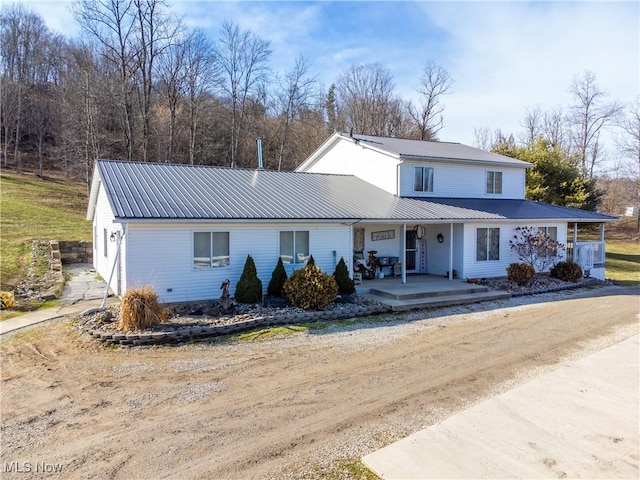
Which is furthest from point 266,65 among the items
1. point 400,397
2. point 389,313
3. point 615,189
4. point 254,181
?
point 615,189

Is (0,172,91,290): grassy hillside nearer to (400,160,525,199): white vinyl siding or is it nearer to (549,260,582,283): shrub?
(400,160,525,199): white vinyl siding

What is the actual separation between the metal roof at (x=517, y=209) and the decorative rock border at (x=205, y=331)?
8260mm

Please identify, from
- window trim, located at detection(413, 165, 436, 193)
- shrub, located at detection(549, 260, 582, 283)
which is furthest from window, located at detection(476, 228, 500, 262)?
window trim, located at detection(413, 165, 436, 193)

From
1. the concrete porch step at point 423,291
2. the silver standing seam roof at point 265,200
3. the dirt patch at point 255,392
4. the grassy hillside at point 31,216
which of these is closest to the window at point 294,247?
the silver standing seam roof at point 265,200

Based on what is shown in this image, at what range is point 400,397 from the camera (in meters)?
6.07

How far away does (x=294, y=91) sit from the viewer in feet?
109

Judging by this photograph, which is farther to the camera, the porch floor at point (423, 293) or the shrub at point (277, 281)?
the porch floor at point (423, 293)

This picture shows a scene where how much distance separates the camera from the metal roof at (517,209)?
16.9 metres

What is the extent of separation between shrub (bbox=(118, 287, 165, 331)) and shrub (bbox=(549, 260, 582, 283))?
1534cm

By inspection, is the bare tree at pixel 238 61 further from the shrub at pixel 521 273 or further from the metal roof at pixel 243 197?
the shrub at pixel 521 273

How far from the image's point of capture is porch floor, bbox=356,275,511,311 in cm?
1255

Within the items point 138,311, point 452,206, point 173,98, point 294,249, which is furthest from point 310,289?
point 173,98

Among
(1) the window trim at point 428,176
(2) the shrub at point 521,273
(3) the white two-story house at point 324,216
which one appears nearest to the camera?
(3) the white two-story house at point 324,216

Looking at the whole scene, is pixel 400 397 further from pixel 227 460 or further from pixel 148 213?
pixel 148 213
